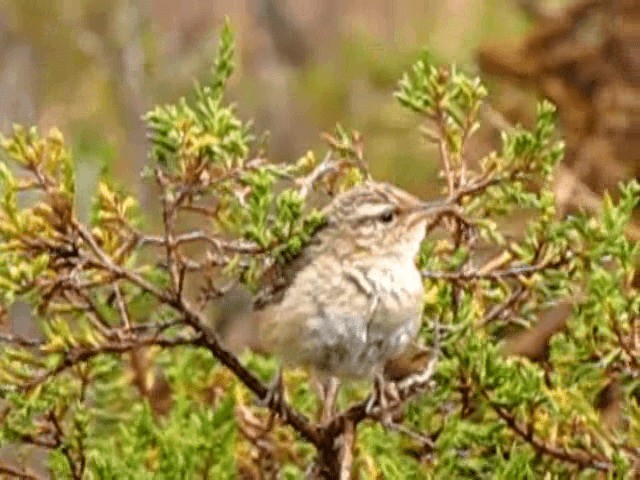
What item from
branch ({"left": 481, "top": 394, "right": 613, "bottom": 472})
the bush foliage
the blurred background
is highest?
the blurred background

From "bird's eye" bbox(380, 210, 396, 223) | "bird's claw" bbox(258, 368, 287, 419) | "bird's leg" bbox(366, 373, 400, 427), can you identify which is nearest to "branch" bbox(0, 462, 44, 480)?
"bird's claw" bbox(258, 368, 287, 419)

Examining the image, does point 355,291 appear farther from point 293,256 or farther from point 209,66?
point 209,66

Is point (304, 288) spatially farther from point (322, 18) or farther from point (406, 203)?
point (322, 18)

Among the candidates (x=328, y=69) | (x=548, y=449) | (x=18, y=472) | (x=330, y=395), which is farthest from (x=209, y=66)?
(x=548, y=449)

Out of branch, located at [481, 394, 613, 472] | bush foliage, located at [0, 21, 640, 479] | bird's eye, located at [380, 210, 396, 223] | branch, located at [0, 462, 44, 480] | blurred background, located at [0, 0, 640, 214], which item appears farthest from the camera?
blurred background, located at [0, 0, 640, 214]

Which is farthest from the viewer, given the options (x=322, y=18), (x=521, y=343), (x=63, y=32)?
Result: (x=322, y=18)

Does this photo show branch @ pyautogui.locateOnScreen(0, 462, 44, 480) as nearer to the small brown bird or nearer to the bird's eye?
the small brown bird

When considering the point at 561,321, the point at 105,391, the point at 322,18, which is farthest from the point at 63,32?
the point at 105,391
